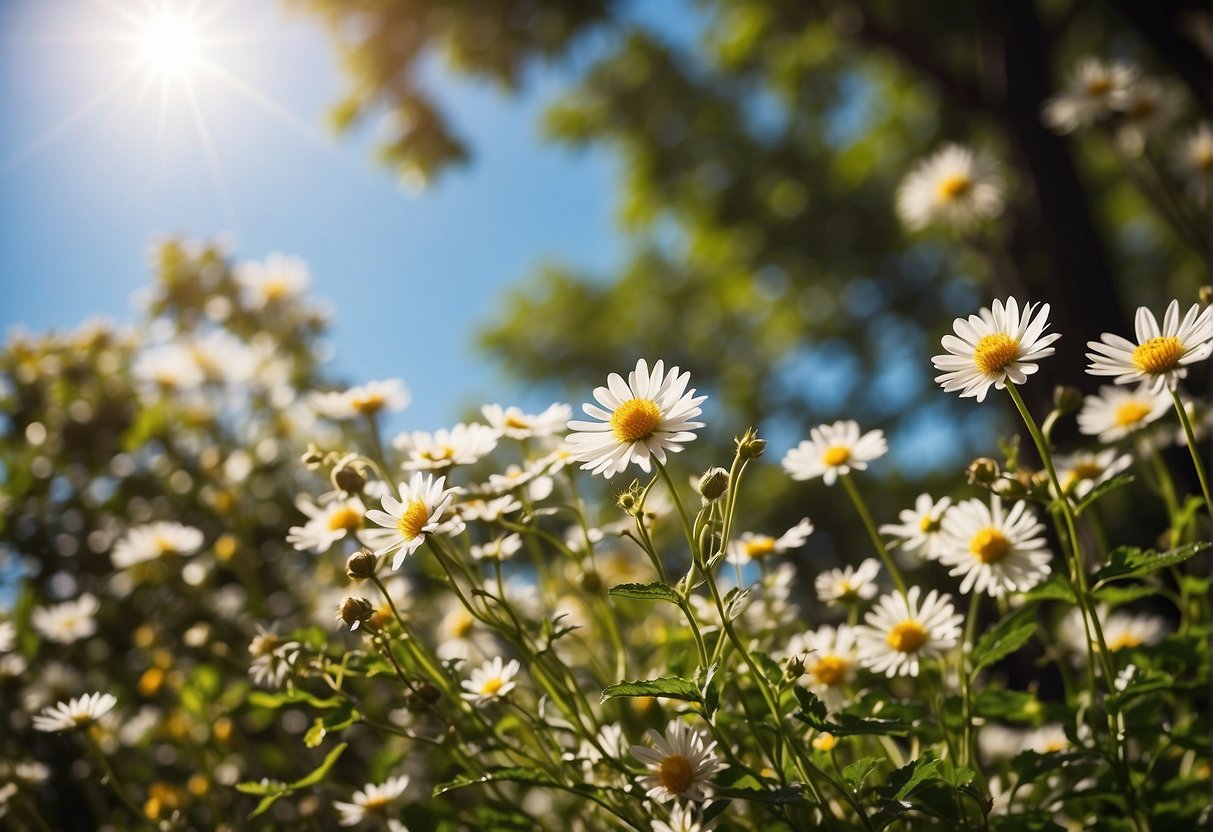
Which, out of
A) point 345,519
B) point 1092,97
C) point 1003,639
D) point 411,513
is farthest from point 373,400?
point 1092,97

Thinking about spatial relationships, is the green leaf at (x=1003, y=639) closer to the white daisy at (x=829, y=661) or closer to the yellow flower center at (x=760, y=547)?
the white daisy at (x=829, y=661)

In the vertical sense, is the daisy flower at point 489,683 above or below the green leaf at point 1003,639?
below

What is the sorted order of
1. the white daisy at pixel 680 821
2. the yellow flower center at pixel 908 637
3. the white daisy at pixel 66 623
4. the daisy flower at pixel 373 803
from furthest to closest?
the white daisy at pixel 66 623 < the daisy flower at pixel 373 803 < the yellow flower center at pixel 908 637 < the white daisy at pixel 680 821

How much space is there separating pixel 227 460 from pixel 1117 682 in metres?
1.53

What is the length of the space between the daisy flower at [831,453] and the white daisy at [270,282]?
1.35m

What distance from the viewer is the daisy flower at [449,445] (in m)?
0.86

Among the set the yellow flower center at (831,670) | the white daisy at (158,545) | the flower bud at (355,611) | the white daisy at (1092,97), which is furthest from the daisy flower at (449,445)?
the white daisy at (1092,97)

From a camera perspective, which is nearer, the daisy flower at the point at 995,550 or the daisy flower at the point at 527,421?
the daisy flower at the point at 995,550

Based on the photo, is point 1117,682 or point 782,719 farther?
point 1117,682

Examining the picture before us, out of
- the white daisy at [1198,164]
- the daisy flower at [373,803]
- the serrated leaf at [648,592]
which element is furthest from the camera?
the white daisy at [1198,164]

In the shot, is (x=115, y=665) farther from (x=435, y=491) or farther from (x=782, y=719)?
(x=782, y=719)

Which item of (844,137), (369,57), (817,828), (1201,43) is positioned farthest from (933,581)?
(844,137)

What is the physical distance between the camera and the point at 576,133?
562cm

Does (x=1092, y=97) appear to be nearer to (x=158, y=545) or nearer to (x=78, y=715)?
(x=158, y=545)
